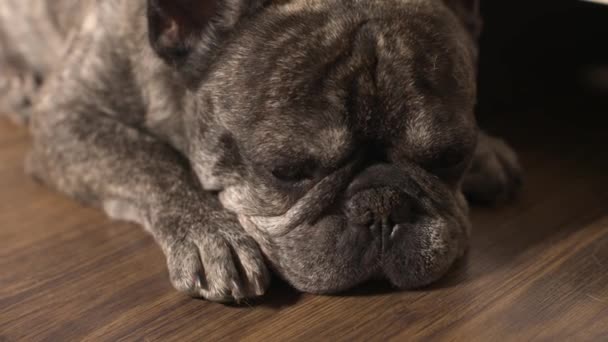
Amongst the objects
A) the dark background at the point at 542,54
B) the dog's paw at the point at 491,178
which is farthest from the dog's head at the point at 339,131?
the dark background at the point at 542,54

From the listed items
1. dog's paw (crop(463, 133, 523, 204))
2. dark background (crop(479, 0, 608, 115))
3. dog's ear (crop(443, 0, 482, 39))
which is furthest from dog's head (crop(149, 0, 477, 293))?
dark background (crop(479, 0, 608, 115))

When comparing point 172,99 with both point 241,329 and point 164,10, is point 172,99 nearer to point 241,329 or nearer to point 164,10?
point 164,10

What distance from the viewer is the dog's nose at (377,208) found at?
153 centimetres

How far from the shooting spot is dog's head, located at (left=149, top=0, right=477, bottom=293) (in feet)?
5.00

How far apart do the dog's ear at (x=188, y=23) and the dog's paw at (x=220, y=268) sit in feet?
1.54

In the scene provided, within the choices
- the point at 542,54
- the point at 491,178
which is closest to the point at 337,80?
the point at 491,178

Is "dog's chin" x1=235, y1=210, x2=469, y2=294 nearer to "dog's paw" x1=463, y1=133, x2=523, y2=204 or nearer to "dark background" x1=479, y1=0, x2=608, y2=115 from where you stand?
"dog's paw" x1=463, y1=133, x2=523, y2=204

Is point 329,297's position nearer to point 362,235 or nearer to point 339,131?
point 362,235

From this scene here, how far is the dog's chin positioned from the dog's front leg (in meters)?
0.08

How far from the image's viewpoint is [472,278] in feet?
5.45

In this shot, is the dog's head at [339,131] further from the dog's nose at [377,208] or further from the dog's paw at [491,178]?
the dog's paw at [491,178]

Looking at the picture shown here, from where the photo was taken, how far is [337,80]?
4.98ft

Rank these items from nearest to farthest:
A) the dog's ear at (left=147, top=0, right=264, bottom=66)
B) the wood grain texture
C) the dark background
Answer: the wood grain texture
the dog's ear at (left=147, top=0, right=264, bottom=66)
the dark background

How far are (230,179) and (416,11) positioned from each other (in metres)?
0.60
